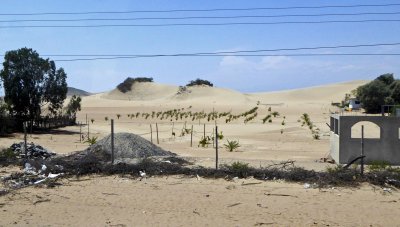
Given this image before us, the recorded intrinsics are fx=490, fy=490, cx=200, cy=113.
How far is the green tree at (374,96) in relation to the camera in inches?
2512

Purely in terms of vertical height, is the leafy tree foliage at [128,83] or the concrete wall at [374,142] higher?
the leafy tree foliage at [128,83]

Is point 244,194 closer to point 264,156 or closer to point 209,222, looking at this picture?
point 209,222

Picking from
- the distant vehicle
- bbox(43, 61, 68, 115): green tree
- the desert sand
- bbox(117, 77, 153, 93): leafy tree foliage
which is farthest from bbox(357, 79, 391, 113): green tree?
bbox(117, 77, 153, 93): leafy tree foliage

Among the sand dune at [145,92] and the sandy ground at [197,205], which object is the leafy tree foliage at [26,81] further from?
the sand dune at [145,92]

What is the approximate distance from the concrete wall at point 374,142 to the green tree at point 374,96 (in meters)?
45.1

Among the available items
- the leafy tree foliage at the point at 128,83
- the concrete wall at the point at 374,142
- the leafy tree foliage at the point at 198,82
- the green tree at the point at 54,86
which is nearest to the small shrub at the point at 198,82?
the leafy tree foliage at the point at 198,82

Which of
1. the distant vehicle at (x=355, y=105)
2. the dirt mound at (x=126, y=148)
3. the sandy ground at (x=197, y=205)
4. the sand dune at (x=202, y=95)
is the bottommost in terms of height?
the sandy ground at (x=197, y=205)

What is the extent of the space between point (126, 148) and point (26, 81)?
24.1m

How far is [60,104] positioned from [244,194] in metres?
35.5

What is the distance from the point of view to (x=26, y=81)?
1538 inches

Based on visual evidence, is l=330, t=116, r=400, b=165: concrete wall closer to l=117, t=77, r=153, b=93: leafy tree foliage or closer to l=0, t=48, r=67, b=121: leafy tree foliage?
l=0, t=48, r=67, b=121: leafy tree foliage

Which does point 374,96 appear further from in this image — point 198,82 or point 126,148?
point 198,82

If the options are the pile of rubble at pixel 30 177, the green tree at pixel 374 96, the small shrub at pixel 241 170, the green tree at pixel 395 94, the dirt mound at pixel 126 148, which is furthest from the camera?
the green tree at pixel 374 96

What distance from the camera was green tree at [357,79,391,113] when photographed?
209 feet
